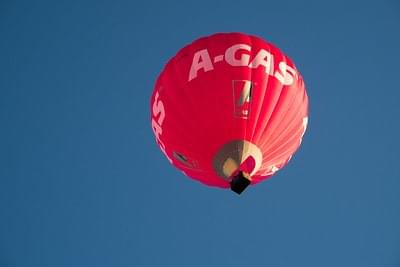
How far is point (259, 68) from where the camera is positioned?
9.83 meters

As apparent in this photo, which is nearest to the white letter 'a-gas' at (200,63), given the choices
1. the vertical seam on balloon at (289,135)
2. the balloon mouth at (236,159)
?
the balloon mouth at (236,159)

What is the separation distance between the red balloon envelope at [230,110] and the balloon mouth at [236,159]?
0.02 m

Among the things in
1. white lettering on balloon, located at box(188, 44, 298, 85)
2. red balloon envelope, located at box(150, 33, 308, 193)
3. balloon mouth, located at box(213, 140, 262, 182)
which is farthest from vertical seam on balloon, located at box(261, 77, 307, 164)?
white lettering on balloon, located at box(188, 44, 298, 85)

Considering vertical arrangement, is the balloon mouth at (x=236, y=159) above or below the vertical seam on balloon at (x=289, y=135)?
below

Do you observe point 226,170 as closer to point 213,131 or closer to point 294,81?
point 213,131

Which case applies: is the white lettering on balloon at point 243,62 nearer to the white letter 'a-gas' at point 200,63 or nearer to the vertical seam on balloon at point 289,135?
the white letter 'a-gas' at point 200,63

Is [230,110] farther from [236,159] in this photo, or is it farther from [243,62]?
[243,62]

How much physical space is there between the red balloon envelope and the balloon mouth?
15mm

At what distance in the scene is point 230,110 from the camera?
9.40 m

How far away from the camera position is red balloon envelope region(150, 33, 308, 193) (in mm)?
9414

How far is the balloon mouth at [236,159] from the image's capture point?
934 cm

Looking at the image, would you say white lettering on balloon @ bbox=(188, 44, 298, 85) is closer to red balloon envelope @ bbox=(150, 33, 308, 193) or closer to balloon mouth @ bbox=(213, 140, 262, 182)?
red balloon envelope @ bbox=(150, 33, 308, 193)

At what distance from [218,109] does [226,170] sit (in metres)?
0.95

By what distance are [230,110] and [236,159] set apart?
2.47 ft
